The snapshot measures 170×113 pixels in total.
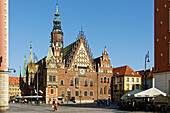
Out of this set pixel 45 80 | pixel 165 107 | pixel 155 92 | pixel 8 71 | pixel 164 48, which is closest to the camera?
pixel 165 107

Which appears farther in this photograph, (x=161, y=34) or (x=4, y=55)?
(x=161, y=34)

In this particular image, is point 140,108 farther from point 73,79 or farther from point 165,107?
point 73,79

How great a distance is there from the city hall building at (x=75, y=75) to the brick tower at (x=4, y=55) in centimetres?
3738

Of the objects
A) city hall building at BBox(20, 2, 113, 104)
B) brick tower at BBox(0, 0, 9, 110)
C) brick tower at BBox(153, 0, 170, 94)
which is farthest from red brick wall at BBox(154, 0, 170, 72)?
city hall building at BBox(20, 2, 113, 104)

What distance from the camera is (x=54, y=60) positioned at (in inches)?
2960

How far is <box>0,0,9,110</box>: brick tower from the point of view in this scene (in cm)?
3553

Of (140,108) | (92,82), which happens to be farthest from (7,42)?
(92,82)

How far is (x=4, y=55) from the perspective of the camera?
36719 millimetres

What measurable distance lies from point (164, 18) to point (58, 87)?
43358 millimetres

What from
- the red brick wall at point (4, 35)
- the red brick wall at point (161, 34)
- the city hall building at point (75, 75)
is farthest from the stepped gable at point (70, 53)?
the red brick wall at point (4, 35)

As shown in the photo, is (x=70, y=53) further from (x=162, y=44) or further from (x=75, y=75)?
(x=162, y=44)

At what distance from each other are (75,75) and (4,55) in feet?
141

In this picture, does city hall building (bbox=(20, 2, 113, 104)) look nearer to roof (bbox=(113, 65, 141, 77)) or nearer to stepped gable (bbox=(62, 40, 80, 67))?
stepped gable (bbox=(62, 40, 80, 67))

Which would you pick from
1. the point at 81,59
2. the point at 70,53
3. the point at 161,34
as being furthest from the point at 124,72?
the point at 161,34
